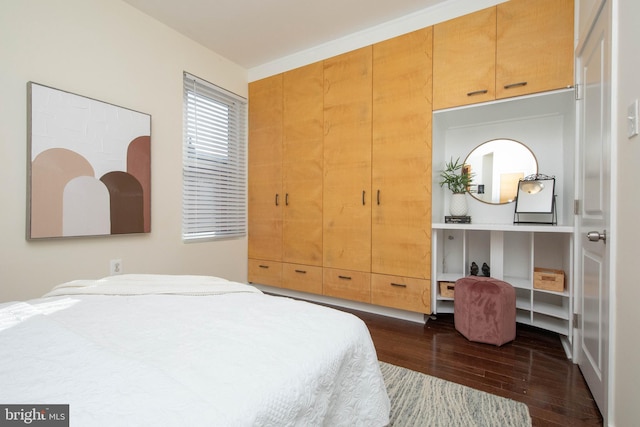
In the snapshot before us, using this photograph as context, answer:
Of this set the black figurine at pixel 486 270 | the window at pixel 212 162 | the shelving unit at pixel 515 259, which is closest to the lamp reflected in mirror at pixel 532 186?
the shelving unit at pixel 515 259

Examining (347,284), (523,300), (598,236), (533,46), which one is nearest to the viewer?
(598,236)

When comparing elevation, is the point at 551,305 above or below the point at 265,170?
below

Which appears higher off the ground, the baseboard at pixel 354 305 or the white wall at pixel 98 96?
the white wall at pixel 98 96

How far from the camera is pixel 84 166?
219 centimetres

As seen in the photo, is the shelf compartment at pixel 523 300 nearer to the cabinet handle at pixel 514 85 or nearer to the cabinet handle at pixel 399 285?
the cabinet handle at pixel 399 285

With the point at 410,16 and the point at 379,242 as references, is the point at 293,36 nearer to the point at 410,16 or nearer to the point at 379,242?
the point at 410,16

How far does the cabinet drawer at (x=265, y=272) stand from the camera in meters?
3.42

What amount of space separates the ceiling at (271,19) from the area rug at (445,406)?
2845 mm

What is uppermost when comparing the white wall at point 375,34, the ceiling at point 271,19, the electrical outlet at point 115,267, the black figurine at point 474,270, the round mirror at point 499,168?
the ceiling at point 271,19

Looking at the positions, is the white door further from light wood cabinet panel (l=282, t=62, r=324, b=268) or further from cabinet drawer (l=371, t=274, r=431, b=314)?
light wood cabinet panel (l=282, t=62, r=324, b=268)

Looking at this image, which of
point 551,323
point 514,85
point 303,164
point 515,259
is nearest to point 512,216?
point 515,259

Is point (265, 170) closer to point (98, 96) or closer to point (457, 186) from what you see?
point (98, 96)

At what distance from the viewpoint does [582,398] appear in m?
1.59

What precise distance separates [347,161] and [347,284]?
1.21m
